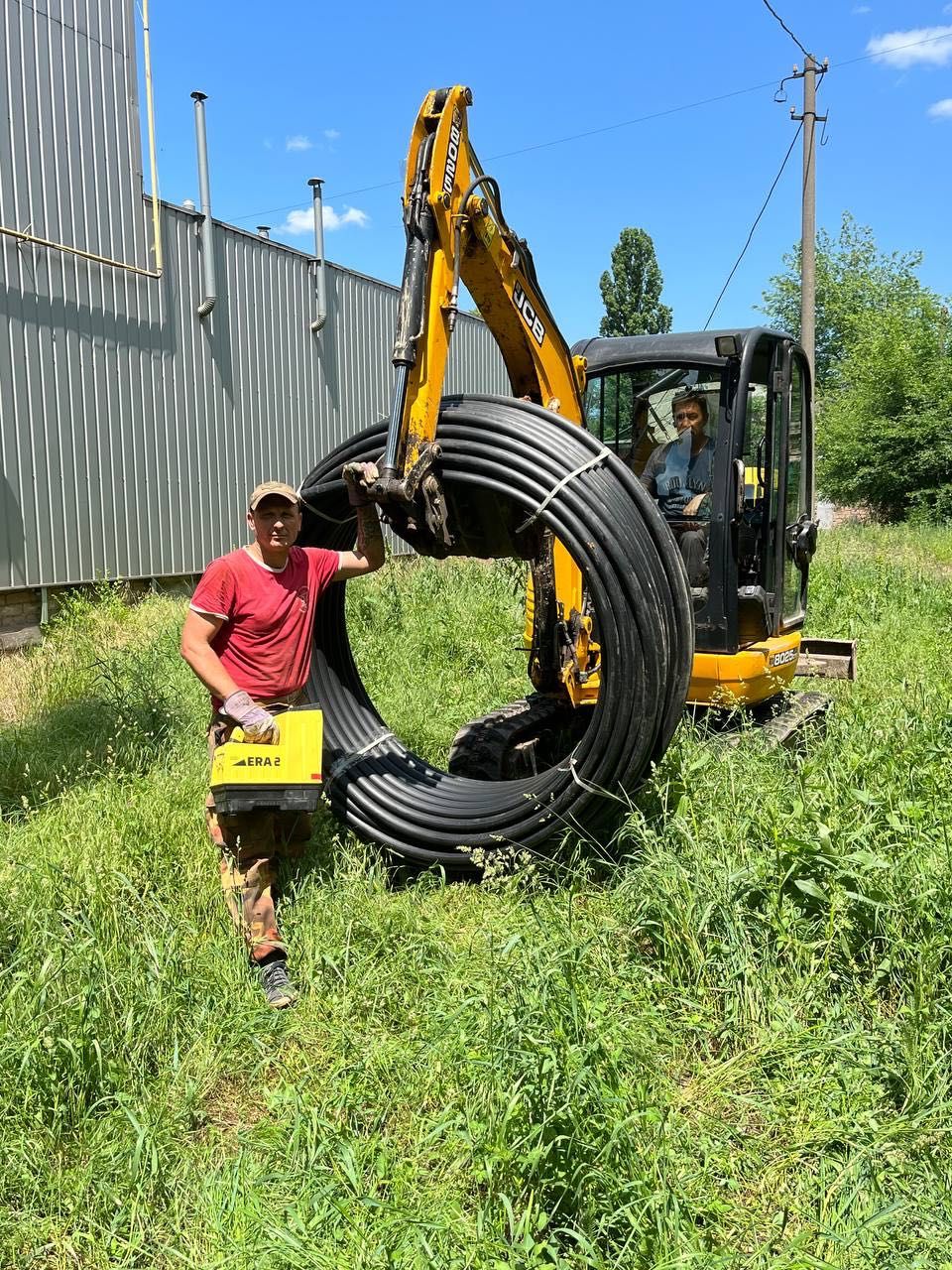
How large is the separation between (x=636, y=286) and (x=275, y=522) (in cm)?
4309

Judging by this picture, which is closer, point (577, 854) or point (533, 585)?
point (577, 854)

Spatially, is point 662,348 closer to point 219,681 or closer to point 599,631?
point 599,631

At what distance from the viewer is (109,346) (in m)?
9.23

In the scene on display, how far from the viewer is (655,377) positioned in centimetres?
529

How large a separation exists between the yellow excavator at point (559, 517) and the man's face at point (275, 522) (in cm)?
34

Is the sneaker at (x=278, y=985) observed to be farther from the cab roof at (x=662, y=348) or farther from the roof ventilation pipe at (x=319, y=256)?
the roof ventilation pipe at (x=319, y=256)

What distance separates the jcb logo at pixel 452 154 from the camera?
3.89 meters

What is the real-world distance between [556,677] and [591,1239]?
2834 mm

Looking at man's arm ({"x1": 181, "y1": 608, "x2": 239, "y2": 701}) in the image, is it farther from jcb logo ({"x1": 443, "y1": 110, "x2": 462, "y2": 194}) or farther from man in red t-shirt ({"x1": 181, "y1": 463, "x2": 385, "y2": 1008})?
jcb logo ({"x1": 443, "y1": 110, "x2": 462, "y2": 194})

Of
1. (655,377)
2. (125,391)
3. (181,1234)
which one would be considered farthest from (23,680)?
(181,1234)

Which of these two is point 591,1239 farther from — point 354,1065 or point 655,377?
point 655,377

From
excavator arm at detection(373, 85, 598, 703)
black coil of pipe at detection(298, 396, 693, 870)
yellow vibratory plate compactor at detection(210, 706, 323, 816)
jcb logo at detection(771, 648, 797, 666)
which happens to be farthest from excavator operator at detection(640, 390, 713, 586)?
yellow vibratory plate compactor at detection(210, 706, 323, 816)

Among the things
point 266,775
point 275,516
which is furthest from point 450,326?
point 266,775

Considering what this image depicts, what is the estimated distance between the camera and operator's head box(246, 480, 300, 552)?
11.9 ft
